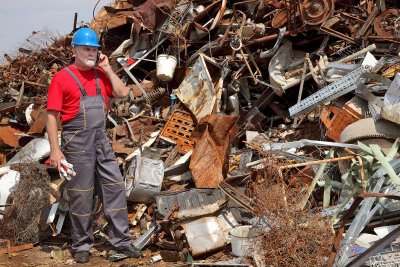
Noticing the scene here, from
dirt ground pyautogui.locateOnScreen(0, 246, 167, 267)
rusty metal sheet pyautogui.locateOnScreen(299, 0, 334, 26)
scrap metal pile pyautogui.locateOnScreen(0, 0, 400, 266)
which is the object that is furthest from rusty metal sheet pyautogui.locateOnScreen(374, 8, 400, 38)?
dirt ground pyautogui.locateOnScreen(0, 246, 167, 267)

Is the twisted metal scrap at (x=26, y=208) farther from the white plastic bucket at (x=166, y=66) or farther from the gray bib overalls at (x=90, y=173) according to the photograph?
the white plastic bucket at (x=166, y=66)

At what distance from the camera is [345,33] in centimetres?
684

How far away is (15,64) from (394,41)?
267 inches

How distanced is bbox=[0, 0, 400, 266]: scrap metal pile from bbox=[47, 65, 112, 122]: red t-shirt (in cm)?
117

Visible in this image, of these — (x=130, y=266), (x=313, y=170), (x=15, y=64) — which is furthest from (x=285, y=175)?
(x=15, y=64)

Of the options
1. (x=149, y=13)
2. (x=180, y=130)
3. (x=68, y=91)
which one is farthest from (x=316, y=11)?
(x=68, y=91)

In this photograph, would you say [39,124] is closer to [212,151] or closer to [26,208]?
[26,208]

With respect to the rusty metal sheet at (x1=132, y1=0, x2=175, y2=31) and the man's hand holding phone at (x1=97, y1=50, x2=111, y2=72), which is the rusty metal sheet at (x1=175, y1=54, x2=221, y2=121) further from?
the man's hand holding phone at (x1=97, y1=50, x2=111, y2=72)

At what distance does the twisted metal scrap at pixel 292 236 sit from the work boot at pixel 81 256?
1639 mm

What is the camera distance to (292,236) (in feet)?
12.3

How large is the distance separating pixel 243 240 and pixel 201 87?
2.73 meters

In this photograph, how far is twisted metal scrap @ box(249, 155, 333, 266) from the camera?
367 cm

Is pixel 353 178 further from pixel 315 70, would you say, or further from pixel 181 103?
pixel 181 103

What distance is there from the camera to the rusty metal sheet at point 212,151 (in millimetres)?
5379
